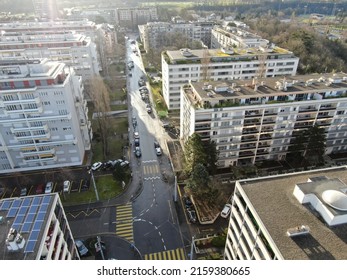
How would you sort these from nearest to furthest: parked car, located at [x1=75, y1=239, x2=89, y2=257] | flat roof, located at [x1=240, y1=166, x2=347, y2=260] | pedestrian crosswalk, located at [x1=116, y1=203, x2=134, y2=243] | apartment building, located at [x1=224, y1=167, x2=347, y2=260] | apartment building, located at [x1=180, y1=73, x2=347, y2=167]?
flat roof, located at [x1=240, y1=166, x2=347, y2=260]
apartment building, located at [x1=224, y1=167, x2=347, y2=260]
parked car, located at [x1=75, y1=239, x2=89, y2=257]
pedestrian crosswalk, located at [x1=116, y1=203, x2=134, y2=243]
apartment building, located at [x1=180, y1=73, x2=347, y2=167]

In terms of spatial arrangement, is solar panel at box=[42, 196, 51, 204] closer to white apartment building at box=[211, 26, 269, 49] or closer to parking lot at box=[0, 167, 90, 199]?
parking lot at box=[0, 167, 90, 199]

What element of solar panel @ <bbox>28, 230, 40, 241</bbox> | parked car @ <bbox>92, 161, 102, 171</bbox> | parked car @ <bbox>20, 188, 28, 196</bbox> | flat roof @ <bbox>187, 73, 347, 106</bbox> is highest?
flat roof @ <bbox>187, 73, 347, 106</bbox>

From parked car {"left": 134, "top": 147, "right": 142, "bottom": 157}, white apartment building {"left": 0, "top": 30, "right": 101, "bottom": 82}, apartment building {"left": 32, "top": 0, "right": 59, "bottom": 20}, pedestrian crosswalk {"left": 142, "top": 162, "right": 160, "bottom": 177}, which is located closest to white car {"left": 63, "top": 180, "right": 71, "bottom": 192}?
pedestrian crosswalk {"left": 142, "top": 162, "right": 160, "bottom": 177}

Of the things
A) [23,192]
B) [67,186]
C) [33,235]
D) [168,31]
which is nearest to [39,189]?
[23,192]

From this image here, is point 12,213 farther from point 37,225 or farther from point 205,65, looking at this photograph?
point 205,65

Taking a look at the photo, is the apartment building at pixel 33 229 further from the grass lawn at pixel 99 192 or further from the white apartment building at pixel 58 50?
the white apartment building at pixel 58 50

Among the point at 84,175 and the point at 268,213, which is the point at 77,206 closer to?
the point at 84,175

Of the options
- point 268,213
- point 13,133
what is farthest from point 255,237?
point 13,133
